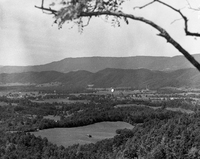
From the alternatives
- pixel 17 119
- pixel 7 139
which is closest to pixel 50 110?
pixel 17 119

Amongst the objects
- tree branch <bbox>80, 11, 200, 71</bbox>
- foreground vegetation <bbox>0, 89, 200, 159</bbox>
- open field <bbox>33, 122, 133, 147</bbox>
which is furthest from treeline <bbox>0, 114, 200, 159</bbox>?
tree branch <bbox>80, 11, 200, 71</bbox>

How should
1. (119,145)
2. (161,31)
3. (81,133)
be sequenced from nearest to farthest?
(161,31) < (119,145) < (81,133)

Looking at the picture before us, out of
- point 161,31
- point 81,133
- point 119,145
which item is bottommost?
point 119,145

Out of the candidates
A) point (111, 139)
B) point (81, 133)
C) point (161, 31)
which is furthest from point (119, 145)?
point (161, 31)

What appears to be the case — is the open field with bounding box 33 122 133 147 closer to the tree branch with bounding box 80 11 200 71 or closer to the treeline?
the treeline

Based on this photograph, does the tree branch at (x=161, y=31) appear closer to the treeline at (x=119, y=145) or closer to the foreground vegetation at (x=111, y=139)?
the foreground vegetation at (x=111, y=139)

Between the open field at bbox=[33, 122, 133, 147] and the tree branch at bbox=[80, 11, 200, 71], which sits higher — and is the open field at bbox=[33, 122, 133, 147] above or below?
below

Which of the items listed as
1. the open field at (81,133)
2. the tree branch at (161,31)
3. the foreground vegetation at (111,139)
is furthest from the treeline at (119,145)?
the tree branch at (161,31)

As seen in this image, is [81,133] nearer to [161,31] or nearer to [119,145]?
[119,145]

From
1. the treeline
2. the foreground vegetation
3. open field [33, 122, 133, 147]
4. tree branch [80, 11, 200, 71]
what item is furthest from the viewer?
open field [33, 122, 133, 147]
